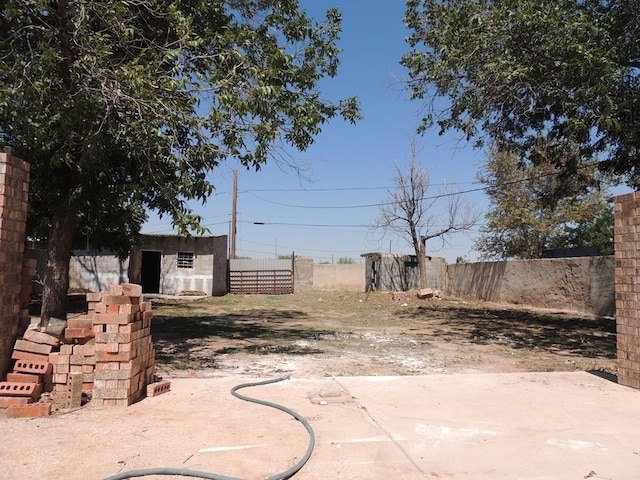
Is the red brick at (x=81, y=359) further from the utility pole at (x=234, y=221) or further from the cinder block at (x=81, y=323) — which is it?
the utility pole at (x=234, y=221)

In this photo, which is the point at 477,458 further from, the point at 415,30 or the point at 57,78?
the point at 415,30

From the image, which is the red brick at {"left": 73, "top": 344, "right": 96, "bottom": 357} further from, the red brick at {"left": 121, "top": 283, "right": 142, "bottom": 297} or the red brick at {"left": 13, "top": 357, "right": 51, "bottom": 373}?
the red brick at {"left": 121, "top": 283, "right": 142, "bottom": 297}

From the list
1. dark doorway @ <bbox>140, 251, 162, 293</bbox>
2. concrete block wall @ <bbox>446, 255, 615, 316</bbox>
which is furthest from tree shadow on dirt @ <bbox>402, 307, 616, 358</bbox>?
dark doorway @ <bbox>140, 251, 162, 293</bbox>

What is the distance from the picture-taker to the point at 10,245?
15.2 ft

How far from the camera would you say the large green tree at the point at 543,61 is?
26.6 feet

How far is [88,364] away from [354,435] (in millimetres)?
2646

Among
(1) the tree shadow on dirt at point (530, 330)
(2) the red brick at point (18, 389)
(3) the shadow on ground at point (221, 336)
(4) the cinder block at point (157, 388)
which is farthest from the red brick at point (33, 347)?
(1) the tree shadow on dirt at point (530, 330)

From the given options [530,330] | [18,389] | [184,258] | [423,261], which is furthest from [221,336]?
[423,261]

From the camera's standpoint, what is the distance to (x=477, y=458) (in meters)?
3.37

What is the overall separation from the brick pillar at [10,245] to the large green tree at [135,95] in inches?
65.7

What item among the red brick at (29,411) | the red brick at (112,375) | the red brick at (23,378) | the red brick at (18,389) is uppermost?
the red brick at (112,375)

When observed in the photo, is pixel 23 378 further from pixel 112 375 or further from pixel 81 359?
pixel 112 375

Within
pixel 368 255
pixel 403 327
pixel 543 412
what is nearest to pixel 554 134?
pixel 403 327

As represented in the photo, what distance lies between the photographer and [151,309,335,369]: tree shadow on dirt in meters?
8.03
